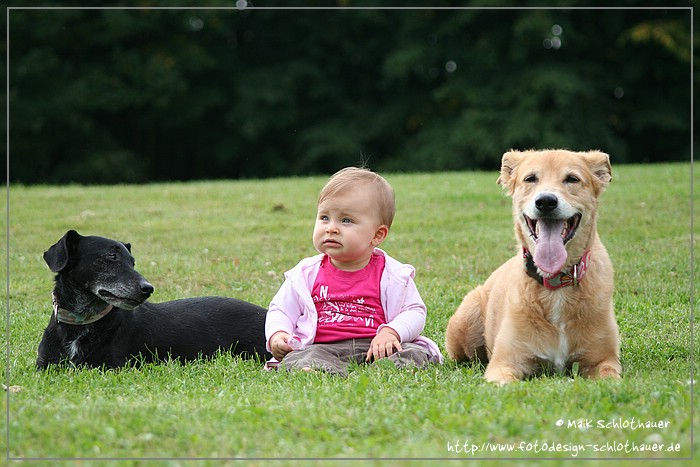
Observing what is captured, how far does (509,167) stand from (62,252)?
3088mm

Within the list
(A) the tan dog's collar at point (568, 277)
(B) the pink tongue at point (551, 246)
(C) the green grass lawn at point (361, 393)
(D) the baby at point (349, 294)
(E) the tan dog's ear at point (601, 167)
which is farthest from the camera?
(D) the baby at point (349, 294)

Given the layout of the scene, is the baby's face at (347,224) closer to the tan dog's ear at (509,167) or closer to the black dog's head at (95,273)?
the tan dog's ear at (509,167)

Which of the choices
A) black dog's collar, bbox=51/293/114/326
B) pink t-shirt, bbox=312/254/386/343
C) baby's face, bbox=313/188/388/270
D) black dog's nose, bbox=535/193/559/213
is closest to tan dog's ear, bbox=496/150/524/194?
black dog's nose, bbox=535/193/559/213

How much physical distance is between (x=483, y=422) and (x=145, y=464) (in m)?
1.56

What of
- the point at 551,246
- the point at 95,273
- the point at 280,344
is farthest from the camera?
the point at 95,273

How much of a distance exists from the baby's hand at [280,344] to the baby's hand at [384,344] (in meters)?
0.56

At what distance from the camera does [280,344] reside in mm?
5637

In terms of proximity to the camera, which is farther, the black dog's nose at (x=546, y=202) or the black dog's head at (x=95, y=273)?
the black dog's head at (x=95, y=273)

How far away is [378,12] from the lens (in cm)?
2739

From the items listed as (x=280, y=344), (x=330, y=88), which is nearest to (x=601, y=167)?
(x=280, y=344)

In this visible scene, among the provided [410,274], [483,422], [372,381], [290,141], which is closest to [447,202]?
[410,274]

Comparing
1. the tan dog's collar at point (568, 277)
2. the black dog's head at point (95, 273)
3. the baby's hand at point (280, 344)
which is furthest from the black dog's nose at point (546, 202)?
the black dog's head at point (95, 273)

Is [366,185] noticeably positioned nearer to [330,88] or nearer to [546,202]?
[546,202]

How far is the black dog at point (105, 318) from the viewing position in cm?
571
